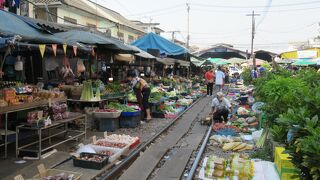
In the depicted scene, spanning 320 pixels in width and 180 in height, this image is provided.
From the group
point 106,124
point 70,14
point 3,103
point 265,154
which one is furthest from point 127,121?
point 70,14

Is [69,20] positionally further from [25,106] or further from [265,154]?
[265,154]

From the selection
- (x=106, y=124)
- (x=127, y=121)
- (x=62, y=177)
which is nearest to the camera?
(x=62, y=177)

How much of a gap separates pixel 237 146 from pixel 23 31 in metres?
5.96

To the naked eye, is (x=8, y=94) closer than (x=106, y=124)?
Yes

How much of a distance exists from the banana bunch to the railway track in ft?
2.47

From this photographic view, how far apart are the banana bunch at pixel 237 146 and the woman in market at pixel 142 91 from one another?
473 cm

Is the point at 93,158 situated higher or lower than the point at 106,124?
lower

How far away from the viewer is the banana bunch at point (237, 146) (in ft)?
31.5

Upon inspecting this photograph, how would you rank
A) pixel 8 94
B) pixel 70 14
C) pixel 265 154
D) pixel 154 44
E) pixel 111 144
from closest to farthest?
pixel 8 94, pixel 265 154, pixel 111 144, pixel 154 44, pixel 70 14

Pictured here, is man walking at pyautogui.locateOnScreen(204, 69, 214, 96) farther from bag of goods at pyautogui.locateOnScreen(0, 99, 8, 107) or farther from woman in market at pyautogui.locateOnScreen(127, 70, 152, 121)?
bag of goods at pyautogui.locateOnScreen(0, 99, 8, 107)

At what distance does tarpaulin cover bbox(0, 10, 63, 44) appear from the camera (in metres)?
7.47

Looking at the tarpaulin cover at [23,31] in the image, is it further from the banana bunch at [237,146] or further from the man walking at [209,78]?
the man walking at [209,78]

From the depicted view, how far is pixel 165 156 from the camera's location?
9195 millimetres

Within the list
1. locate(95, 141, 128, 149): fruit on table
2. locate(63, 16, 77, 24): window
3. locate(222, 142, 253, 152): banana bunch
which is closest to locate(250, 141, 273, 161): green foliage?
locate(222, 142, 253, 152): banana bunch
